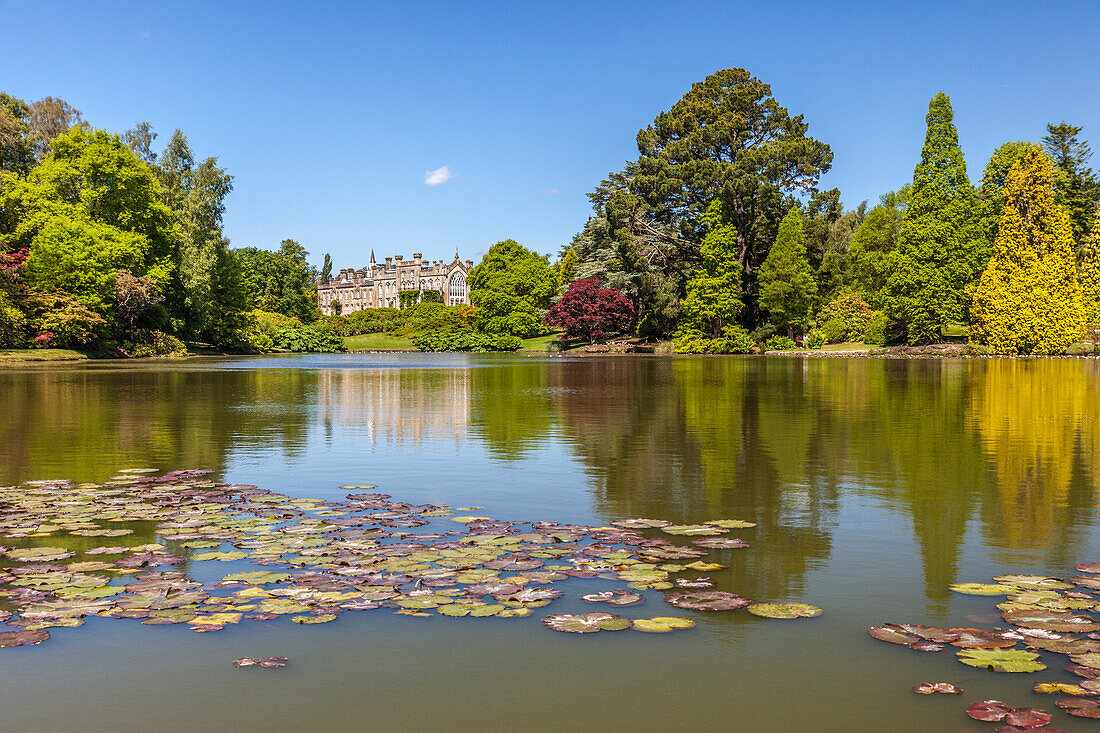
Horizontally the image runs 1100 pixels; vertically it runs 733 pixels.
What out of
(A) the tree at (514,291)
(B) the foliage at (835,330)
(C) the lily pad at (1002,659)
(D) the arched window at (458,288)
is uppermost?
(D) the arched window at (458,288)

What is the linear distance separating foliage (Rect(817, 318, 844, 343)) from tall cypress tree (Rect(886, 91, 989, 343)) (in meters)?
6.24

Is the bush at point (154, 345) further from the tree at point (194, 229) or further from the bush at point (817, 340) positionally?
the bush at point (817, 340)

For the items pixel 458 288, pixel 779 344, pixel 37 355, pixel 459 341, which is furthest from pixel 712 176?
pixel 458 288

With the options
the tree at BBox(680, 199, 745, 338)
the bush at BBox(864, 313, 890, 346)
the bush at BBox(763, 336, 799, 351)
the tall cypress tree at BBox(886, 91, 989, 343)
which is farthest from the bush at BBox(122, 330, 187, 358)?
the tall cypress tree at BBox(886, 91, 989, 343)

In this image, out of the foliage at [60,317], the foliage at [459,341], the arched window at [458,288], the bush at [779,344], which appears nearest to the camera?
the foliage at [60,317]

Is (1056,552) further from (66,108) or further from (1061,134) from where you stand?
(66,108)

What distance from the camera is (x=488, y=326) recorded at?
9956cm

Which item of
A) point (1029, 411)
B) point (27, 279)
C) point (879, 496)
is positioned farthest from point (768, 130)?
point (879, 496)

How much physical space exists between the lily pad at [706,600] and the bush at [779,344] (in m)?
58.4

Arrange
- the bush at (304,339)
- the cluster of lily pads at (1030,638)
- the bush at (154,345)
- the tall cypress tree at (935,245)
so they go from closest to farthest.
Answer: the cluster of lily pads at (1030,638) < the tall cypress tree at (935,245) < the bush at (154,345) < the bush at (304,339)

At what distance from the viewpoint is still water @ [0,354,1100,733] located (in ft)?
14.4

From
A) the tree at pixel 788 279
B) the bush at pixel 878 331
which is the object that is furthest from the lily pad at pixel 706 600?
the tree at pixel 788 279

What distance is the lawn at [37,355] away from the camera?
5027 centimetres

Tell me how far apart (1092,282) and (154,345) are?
2680 inches
